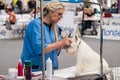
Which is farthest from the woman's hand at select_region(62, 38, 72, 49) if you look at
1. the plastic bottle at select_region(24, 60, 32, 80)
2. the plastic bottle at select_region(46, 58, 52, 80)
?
the plastic bottle at select_region(24, 60, 32, 80)

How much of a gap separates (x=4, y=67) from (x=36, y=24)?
4.32m

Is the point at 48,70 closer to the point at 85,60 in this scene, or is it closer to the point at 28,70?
the point at 28,70

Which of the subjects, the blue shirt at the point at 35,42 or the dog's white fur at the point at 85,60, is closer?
the dog's white fur at the point at 85,60

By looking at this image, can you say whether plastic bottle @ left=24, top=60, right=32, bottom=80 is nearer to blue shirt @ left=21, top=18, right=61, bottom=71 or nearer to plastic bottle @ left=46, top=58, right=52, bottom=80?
plastic bottle @ left=46, top=58, right=52, bottom=80

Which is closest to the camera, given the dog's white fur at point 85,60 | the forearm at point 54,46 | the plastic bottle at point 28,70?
the plastic bottle at point 28,70

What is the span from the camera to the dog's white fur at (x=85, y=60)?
2.77 metres

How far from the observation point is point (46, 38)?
2.98m

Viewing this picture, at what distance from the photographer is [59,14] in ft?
9.70

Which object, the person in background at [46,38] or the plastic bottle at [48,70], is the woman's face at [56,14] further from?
the plastic bottle at [48,70]

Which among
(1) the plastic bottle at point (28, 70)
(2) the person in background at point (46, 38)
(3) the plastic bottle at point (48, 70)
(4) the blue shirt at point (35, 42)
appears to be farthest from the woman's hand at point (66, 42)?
(1) the plastic bottle at point (28, 70)

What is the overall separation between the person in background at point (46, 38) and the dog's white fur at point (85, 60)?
6cm

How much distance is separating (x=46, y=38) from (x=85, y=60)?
37 cm

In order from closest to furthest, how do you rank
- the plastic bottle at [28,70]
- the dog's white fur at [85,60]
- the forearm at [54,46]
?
the plastic bottle at [28,70], the dog's white fur at [85,60], the forearm at [54,46]

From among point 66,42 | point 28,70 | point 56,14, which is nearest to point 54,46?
point 66,42
